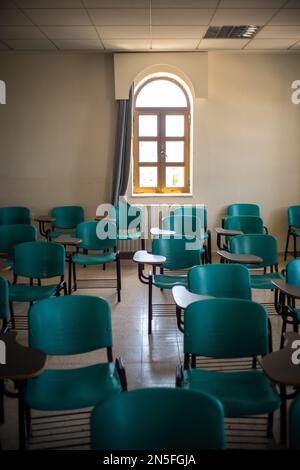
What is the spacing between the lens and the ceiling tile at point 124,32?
5.29 meters

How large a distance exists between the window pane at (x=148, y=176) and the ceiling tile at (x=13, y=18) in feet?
8.91

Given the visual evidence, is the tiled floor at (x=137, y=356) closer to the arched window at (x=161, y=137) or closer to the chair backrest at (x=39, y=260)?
the chair backrest at (x=39, y=260)

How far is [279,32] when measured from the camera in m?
5.54

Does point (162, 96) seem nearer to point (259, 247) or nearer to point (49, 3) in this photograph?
point (49, 3)

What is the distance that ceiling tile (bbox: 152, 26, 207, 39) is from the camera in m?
5.29

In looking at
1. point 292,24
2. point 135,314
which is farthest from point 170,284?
point 292,24

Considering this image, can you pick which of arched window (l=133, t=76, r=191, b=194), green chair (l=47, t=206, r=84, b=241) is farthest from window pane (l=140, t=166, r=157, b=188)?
green chair (l=47, t=206, r=84, b=241)

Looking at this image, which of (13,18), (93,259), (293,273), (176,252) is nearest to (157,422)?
(293,273)

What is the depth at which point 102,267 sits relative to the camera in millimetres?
6477

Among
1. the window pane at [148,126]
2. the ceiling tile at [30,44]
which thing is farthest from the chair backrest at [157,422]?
the window pane at [148,126]

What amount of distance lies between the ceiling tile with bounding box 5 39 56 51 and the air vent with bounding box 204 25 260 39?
216cm

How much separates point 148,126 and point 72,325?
4.97 meters

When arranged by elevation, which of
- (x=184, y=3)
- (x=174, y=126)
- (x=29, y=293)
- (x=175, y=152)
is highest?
(x=184, y=3)
